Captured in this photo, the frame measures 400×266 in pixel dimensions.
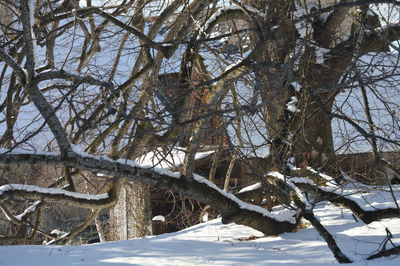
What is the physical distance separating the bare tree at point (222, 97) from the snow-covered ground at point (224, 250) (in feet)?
0.90

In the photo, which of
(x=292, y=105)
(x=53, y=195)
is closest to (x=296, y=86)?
(x=292, y=105)

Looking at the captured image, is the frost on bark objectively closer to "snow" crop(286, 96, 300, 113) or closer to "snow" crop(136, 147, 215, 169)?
"snow" crop(136, 147, 215, 169)

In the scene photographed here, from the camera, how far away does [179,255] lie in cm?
528

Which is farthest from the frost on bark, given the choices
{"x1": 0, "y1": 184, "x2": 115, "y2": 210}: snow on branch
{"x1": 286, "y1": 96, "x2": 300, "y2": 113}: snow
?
{"x1": 286, "y1": 96, "x2": 300, "y2": 113}: snow

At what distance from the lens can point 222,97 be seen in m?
5.42

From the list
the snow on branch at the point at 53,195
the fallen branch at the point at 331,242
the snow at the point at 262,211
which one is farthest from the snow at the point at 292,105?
the snow on branch at the point at 53,195

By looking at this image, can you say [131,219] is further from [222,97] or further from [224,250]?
[222,97]

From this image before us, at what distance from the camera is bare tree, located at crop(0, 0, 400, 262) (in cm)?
415

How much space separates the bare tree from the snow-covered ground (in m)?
0.27

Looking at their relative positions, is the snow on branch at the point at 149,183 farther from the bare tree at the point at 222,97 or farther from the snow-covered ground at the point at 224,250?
the snow-covered ground at the point at 224,250

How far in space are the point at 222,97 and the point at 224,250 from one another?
5.63ft

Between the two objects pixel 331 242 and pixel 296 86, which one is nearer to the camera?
pixel 331 242

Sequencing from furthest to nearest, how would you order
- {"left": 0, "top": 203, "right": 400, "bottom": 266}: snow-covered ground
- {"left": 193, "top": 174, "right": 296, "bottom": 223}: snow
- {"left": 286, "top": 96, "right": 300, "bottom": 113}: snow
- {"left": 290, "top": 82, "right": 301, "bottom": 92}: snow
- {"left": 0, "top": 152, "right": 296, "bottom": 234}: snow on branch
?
{"left": 286, "top": 96, "right": 300, "bottom": 113}: snow
{"left": 193, "top": 174, "right": 296, "bottom": 223}: snow
{"left": 290, "top": 82, "right": 301, "bottom": 92}: snow
{"left": 0, "top": 203, "right": 400, "bottom": 266}: snow-covered ground
{"left": 0, "top": 152, "right": 296, "bottom": 234}: snow on branch

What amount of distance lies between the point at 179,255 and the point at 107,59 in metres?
4.21
